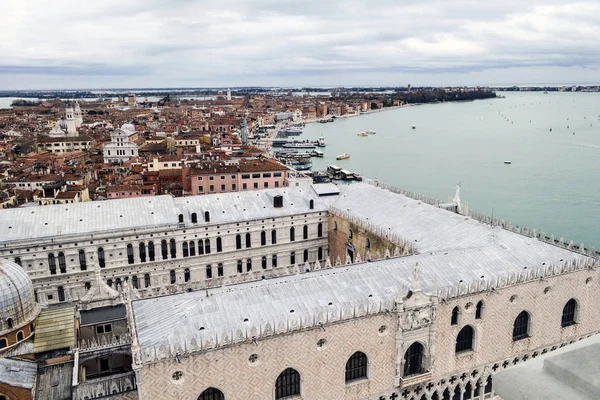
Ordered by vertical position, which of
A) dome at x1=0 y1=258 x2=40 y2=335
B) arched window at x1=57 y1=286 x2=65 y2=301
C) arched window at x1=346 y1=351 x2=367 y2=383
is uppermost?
dome at x1=0 y1=258 x2=40 y2=335

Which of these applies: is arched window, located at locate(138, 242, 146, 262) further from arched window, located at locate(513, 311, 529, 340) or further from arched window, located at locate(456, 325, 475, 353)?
arched window, located at locate(513, 311, 529, 340)

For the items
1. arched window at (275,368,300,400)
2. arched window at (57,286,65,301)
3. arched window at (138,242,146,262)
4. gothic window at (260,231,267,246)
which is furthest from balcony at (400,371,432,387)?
arched window at (57,286,65,301)

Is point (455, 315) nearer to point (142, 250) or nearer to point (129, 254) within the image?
point (142, 250)

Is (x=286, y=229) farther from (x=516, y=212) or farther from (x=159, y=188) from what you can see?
(x=516, y=212)

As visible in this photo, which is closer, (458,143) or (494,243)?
(494,243)

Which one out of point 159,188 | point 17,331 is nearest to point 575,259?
point 17,331

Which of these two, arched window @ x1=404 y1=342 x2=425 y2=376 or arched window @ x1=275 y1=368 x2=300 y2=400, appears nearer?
arched window @ x1=275 y1=368 x2=300 y2=400
